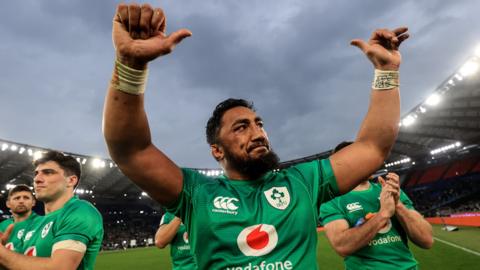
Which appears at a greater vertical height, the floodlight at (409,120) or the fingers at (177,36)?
the floodlight at (409,120)

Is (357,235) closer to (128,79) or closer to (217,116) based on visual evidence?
(217,116)

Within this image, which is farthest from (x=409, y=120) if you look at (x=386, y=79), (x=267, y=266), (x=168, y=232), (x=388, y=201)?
(x=267, y=266)

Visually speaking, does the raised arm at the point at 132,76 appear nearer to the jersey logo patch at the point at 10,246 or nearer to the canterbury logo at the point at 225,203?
the canterbury logo at the point at 225,203

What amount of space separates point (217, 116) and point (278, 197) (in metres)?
0.82

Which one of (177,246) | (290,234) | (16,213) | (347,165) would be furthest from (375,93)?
Answer: (16,213)

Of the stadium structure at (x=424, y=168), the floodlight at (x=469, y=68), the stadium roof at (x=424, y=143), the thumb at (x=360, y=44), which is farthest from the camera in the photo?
the stadium structure at (x=424, y=168)

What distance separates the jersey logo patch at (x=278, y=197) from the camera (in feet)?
7.18

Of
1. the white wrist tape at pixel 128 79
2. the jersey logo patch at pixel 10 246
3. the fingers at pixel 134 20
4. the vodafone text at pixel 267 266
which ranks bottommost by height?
the vodafone text at pixel 267 266

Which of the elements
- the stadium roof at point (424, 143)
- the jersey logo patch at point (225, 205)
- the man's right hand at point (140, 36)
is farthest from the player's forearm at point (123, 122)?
the stadium roof at point (424, 143)

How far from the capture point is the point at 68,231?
11.3ft

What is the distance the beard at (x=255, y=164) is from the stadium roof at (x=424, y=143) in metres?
25.4

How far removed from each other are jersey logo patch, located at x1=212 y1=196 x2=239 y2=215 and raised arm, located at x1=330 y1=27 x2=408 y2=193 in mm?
724

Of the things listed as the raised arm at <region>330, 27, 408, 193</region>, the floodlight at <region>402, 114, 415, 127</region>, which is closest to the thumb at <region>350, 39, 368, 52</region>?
the raised arm at <region>330, 27, 408, 193</region>

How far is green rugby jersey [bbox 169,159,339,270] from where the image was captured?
199cm
